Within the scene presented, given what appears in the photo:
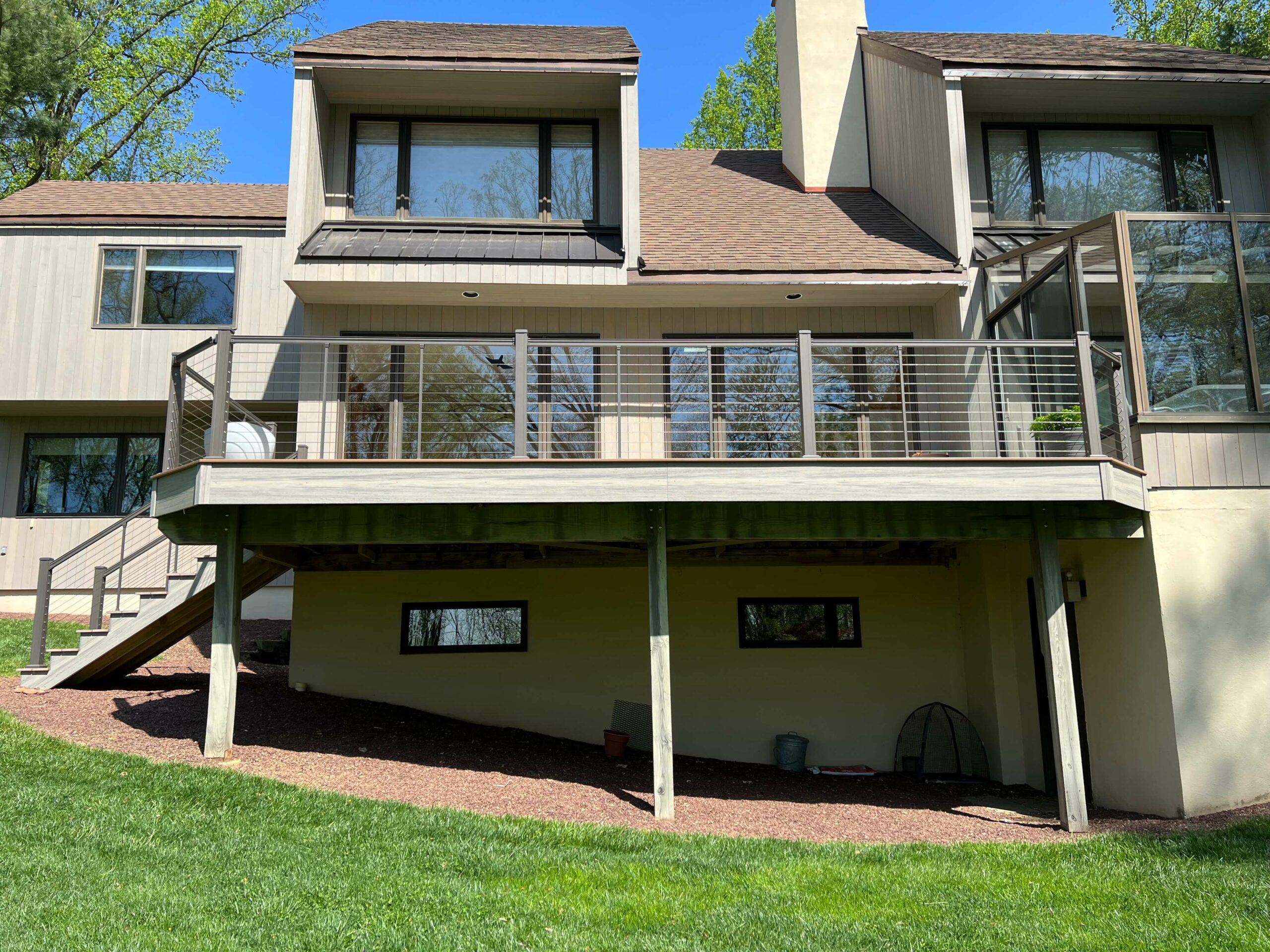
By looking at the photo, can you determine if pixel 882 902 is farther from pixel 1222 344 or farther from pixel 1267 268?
pixel 1267 268

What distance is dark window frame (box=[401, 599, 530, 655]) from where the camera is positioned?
12109 mm

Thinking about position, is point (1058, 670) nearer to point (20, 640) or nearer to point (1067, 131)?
point (1067, 131)

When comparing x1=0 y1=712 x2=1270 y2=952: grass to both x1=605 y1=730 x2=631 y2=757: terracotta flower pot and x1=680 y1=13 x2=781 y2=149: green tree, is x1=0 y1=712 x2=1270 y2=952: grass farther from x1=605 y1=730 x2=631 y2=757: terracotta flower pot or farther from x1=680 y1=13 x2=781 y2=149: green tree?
x1=680 y1=13 x2=781 y2=149: green tree

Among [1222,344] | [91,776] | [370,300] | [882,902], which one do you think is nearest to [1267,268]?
[1222,344]

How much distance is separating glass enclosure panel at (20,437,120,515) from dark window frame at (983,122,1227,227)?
1331cm

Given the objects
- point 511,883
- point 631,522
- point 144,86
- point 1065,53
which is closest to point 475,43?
point 631,522

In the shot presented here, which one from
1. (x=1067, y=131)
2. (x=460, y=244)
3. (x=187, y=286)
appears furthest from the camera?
(x=187, y=286)

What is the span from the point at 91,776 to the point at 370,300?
625cm

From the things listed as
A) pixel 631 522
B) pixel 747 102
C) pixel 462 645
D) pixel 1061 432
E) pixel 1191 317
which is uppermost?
pixel 747 102

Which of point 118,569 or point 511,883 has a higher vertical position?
point 118,569

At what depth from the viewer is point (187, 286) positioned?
47.9ft

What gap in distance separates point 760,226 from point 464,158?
3988 mm

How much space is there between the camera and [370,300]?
1202cm

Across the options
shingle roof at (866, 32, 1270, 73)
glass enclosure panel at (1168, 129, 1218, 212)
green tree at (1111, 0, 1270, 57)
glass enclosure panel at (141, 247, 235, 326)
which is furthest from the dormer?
green tree at (1111, 0, 1270, 57)
